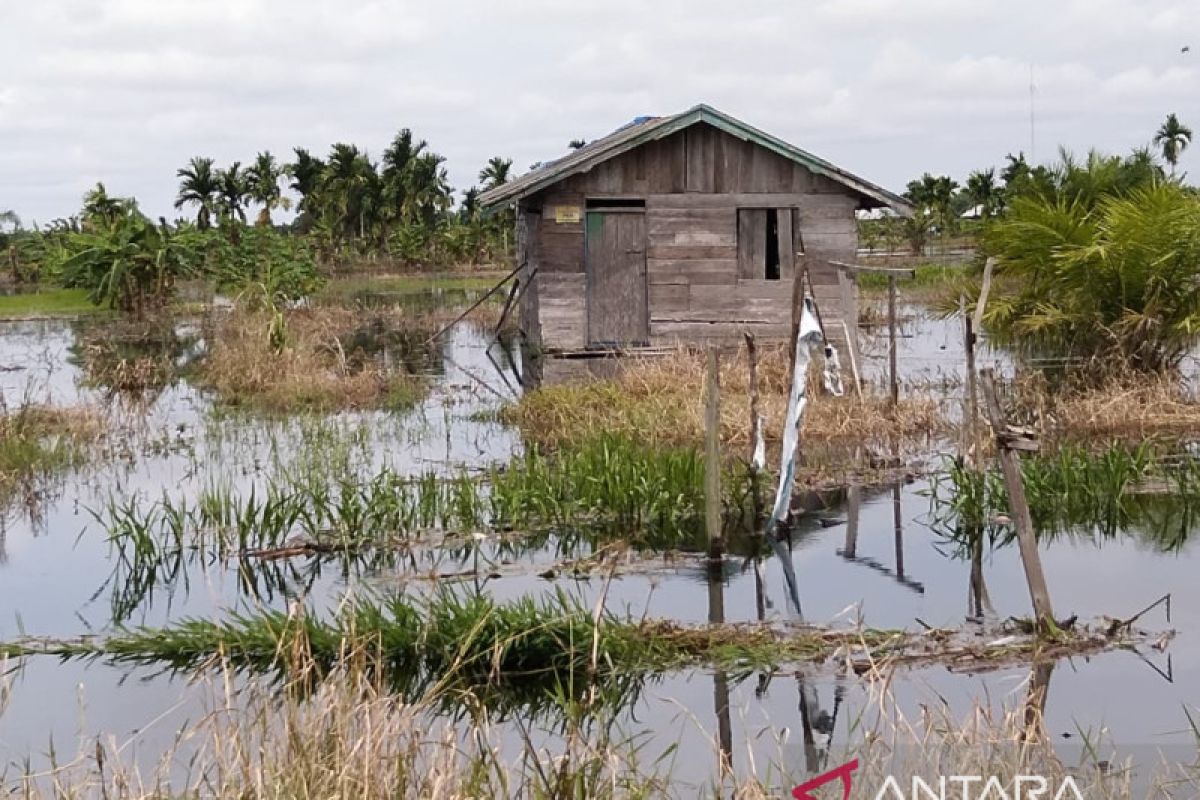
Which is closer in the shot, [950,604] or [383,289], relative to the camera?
[950,604]

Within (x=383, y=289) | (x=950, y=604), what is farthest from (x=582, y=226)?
(x=383, y=289)

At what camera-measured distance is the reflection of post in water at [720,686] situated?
21.2 feet

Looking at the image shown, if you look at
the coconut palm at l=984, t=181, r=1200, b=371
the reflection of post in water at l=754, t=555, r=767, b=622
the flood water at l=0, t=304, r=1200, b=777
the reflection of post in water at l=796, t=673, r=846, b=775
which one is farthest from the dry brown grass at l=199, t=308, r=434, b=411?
the reflection of post in water at l=796, t=673, r=846, b=775

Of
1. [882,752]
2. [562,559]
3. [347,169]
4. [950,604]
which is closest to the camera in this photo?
[882,752]

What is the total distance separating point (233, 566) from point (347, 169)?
155 ft

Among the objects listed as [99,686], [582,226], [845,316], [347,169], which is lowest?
[99,686]

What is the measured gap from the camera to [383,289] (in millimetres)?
44250

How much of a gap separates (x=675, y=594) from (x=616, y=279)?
11.2 m

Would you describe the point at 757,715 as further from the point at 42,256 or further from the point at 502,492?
the point at 42,256

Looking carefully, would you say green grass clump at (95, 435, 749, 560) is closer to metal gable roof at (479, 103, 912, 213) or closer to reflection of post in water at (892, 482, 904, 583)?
reflection of post in water at (892, 482, 904, 583)

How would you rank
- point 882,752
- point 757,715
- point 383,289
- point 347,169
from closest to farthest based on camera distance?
point 882,752 < point 757,715 < point 383,289 < point 347,169

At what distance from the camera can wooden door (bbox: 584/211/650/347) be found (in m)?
19.6

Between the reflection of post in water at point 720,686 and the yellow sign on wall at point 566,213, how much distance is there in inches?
424

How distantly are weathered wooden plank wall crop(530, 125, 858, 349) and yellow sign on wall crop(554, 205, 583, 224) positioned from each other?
0.04 meters
